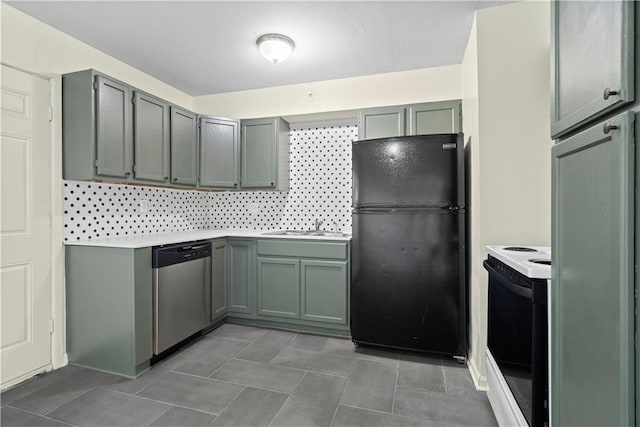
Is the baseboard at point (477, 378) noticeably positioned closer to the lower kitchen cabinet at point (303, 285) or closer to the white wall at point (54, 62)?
the lower kitchen cabinet at point (303, 285)

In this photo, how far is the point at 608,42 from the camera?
0.75 meters

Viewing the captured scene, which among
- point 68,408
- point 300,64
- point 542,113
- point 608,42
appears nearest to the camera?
point 608,42

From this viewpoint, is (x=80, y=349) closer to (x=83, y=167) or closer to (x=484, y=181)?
(x=83, y=167)

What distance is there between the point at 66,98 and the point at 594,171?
3125mm

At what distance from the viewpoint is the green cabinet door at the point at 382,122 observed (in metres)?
3.01

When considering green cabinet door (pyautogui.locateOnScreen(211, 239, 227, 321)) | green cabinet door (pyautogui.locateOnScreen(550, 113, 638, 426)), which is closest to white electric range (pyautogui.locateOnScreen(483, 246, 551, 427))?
green cabinet door (pyautogui.locateOnScreen(550, 113, 638, 426))

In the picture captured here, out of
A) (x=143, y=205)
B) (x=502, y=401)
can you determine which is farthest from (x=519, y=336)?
(x=143, y=205)

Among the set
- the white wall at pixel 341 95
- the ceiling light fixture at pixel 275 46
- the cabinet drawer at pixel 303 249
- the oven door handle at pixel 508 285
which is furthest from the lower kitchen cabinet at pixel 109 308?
the oven door handle at pixel 508 285

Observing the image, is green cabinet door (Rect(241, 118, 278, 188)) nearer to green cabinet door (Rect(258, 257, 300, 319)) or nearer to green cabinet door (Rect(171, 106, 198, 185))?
green cabinet door (Rect(171, 106, 198, 185))

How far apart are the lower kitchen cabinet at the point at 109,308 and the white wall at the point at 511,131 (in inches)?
91.8

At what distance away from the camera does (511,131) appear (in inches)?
82.4

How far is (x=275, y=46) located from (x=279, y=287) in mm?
2091

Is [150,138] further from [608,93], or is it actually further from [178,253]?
[608,93]

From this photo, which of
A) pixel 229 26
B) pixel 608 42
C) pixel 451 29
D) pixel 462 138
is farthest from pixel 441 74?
pixel 608 42
